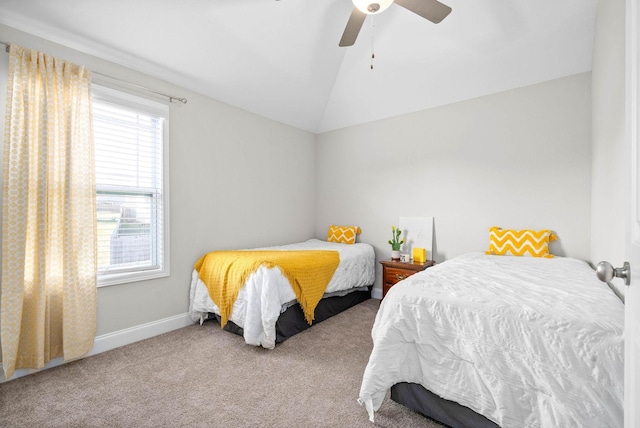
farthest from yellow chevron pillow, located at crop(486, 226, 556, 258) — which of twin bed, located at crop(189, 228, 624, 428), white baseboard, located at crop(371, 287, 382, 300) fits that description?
white baseboard, located at crop(371, 287, 382, 300)

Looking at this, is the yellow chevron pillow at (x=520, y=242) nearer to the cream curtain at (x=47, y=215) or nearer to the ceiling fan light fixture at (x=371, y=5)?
the ceiling fan light fixture at (x=371, y=5)

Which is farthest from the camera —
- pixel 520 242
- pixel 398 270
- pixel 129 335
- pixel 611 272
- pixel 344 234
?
pixel 344 234

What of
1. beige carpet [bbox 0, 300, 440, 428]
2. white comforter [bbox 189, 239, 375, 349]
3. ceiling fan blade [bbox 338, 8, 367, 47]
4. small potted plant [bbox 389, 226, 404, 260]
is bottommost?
beige carpet [bbox 0, 300, 440, 428]

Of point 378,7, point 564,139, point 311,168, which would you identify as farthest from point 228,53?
point 564,139

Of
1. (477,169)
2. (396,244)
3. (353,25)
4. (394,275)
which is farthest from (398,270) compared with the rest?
(353,25)

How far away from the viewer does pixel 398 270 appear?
11.1 ft

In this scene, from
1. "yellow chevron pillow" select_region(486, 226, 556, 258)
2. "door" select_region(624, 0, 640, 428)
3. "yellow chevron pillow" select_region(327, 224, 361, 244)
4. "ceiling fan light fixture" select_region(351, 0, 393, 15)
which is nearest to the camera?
"door" select_region(624, 0, 640, 428)

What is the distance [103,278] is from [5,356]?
2.26 feet

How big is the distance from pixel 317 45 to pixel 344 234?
234 centimetres

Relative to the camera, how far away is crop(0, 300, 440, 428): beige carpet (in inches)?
62.9

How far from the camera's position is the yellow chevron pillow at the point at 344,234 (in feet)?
13.5

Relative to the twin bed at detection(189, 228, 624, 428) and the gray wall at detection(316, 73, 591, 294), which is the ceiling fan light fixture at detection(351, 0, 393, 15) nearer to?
the twin bed at detection(189, 228, 624, 428)

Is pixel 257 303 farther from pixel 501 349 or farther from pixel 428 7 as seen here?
pixel 428 7

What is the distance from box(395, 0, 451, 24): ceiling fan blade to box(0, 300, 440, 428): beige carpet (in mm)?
2502
